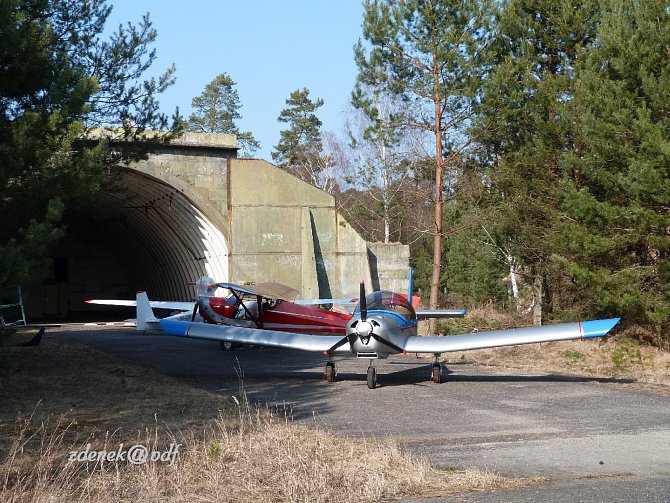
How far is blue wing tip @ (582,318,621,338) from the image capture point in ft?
39.7

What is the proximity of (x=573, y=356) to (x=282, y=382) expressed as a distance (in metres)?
7.29

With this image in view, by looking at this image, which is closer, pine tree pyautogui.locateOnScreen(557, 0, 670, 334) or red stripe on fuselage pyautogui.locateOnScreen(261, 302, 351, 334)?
pine tree pyautogui.locateOnScreen(557, 0, 670, 334)

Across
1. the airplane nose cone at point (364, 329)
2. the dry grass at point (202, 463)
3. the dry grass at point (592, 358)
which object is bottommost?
the dry grass at point (592, 358)

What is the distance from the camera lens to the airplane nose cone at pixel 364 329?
1255 centimetres

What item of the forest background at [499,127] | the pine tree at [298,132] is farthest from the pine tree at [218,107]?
the forest background at [499,127]

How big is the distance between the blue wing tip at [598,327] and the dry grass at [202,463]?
538 cm

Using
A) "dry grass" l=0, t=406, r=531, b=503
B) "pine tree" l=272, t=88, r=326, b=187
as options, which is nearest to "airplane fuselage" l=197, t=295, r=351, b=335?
"dry grass" l=0, t=406, r=531, b=503

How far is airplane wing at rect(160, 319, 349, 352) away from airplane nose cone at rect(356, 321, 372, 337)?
643 millimetres

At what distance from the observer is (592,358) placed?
17.4 metres

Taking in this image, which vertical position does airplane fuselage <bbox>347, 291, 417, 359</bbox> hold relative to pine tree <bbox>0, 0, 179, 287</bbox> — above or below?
below

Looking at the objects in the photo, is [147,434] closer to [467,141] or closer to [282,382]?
[282,382]

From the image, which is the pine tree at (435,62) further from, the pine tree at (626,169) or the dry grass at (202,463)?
the dry grass at (202,463)

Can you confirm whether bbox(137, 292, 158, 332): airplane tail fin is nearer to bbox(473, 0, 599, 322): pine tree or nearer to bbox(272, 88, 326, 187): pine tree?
bbox(473, 0, 599, 322): pine tree

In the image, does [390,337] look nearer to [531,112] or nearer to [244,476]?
[244,476]
